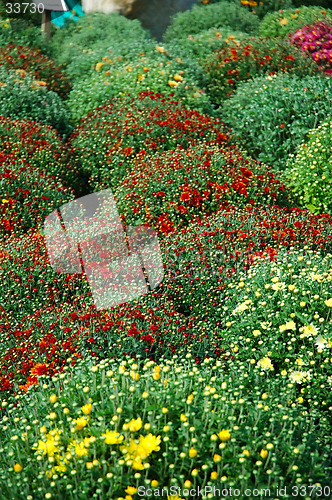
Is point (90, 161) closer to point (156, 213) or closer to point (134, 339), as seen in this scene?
point (156, 213)

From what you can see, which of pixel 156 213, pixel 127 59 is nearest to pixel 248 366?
pixel 156 213

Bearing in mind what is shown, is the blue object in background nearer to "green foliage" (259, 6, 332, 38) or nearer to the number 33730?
the number 33730

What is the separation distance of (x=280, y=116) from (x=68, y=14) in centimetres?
930

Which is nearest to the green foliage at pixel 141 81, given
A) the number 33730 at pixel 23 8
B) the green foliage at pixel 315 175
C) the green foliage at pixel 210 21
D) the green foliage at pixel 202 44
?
the green foliage at pixel 202 44

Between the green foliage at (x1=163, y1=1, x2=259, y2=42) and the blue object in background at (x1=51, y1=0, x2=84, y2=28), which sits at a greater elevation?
the blue object in background at (x1=51, y1=0, x2=84, y2=28)

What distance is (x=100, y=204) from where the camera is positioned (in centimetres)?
564

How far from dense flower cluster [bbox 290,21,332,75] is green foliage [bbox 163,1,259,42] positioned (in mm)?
2523

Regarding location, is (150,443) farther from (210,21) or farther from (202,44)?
(210,21)

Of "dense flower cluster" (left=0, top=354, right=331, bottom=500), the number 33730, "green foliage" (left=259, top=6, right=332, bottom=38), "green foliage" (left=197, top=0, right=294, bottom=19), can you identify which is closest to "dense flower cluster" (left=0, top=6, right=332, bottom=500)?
"dense flower cluster" (left=0, top=354, right=331, bottom=500)

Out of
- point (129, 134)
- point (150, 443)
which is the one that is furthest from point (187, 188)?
point (150, 443)

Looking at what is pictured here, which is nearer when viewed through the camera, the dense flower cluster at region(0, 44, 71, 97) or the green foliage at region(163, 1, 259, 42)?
the dense flower cluster at region(0, 44, 71, 97)

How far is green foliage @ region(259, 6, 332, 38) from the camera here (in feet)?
37.1

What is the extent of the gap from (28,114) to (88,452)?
6.24 meters

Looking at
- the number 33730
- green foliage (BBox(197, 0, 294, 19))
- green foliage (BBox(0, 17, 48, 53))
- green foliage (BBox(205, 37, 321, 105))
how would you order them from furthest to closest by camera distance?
green foliage (BBox(197, 0, 294, 19))
the number 33730
green foliage (BBox(0, 17, 48, 53))
green foliage (BBox(205, 37, 321, 105))
